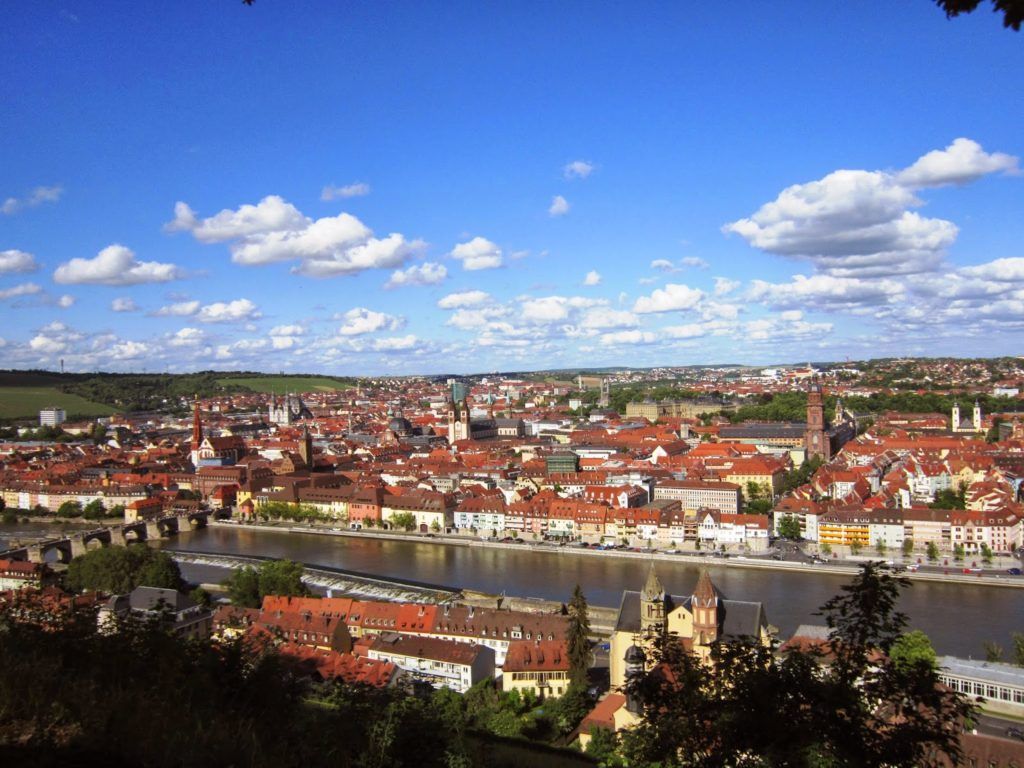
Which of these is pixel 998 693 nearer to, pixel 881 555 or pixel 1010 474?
pixel 881 555

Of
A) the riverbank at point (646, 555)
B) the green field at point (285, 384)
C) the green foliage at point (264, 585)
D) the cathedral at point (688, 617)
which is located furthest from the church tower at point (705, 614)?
the green field at point (285, 384)

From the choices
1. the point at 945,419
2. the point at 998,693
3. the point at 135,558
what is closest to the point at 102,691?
the point at 998,693

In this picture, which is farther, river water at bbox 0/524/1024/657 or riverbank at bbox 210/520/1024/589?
riverbank at bbox 210/520/1024/589

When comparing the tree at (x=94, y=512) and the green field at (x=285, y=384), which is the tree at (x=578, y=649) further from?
the green field at (x=285, y=384)

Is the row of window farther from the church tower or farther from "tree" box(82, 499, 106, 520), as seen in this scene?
"tree" box(82, 499, 106, 520)

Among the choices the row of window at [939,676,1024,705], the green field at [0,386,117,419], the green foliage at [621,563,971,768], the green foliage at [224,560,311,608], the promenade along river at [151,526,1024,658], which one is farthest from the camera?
the green field at [0,386,117,419]

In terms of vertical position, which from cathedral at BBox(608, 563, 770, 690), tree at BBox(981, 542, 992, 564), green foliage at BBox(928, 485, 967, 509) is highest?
cathedral at BBox(608, 563, 770, 690)

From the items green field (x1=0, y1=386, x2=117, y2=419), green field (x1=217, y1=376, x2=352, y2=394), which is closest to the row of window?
green field (x1=0, y1=386, x2=117, y2=419)
